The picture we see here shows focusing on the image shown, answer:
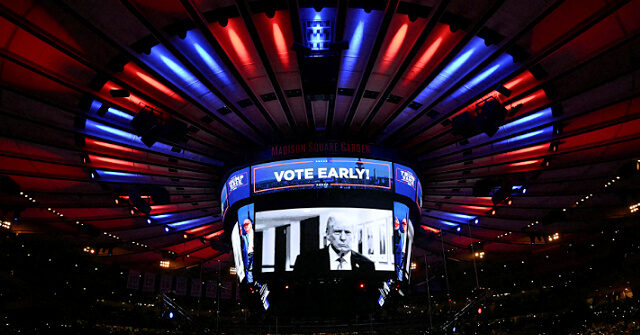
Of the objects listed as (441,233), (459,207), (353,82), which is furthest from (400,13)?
(441,233)

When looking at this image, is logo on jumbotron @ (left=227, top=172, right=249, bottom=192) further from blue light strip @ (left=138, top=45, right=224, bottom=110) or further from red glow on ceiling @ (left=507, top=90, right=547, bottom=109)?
red glow on ceiling @ (left=507, top=90, right=547, bottom=109)

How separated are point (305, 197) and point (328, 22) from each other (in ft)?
19.5

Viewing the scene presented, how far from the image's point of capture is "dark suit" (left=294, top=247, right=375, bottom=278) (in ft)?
41.3

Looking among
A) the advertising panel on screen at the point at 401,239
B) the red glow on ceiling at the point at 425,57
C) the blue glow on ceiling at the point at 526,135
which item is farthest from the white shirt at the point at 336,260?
the blue glow on ceiling at the point at 526,135

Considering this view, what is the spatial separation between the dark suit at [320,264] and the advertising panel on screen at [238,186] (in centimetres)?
291

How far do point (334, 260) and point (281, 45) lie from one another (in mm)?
6328

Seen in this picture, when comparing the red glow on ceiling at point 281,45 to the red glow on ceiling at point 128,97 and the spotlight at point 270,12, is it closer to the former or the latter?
the spotlight at point 270,12

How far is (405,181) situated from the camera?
14477 mm

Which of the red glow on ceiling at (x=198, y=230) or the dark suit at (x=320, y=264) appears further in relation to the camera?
the red glow on ceiling at (x=198, y=230)

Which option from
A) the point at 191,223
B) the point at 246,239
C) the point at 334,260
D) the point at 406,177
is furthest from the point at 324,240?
the point at 191,223

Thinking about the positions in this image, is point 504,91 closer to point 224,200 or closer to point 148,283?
point 224,200

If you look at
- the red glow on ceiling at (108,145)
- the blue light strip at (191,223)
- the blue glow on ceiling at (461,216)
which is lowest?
the blue light strip at (191,223)

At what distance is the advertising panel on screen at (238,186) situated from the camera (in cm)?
1412

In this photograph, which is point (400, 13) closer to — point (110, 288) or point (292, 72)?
point (292, 72)
